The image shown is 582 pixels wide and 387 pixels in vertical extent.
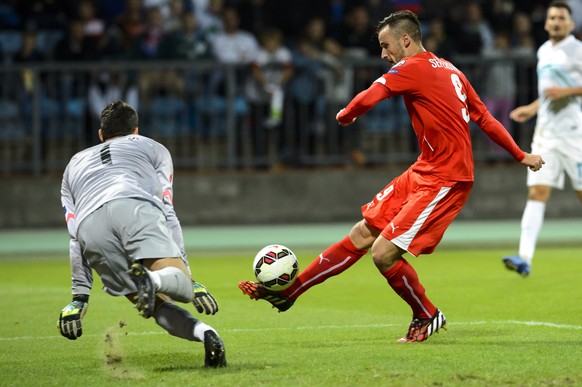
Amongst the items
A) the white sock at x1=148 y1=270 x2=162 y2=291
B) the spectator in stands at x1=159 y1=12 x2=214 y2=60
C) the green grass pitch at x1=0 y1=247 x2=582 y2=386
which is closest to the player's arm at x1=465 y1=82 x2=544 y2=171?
the green grass pitch at x1=0 y1=247 x2=582 y2=386

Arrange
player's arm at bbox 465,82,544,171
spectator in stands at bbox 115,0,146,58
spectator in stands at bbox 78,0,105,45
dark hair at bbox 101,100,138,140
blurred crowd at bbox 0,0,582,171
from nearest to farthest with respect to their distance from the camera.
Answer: dark hair at bbox 101,100,138,140, player's arm at bbox 465,82,544,171, blurred crowd at bbox 0,0,582,171, spectator in stands at bbox 115,0,146,58, spectator in stands at bbox 78,0,105,45

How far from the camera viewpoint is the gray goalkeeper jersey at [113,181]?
7.65 meters

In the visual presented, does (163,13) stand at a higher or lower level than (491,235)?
higher

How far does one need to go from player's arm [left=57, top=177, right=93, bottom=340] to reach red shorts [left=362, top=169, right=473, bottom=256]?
2.17 meters

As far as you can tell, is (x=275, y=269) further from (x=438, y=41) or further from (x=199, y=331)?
(x=438, y=41)

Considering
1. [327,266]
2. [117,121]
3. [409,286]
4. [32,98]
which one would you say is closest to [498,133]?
[409,286]

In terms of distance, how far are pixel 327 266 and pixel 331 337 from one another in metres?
0.57

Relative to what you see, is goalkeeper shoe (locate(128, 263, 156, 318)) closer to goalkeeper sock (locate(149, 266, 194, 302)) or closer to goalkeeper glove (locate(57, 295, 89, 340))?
goalkeeper sock (locate(149, 266, 194, 302))

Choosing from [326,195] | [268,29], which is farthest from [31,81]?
[326,195]

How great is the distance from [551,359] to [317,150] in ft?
40.0

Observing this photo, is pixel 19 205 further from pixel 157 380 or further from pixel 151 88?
pixel 157 380

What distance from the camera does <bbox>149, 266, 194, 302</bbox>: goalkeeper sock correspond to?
22.9 ft

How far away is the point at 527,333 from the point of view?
877 cm

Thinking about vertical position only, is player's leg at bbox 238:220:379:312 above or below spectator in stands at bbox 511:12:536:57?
below
